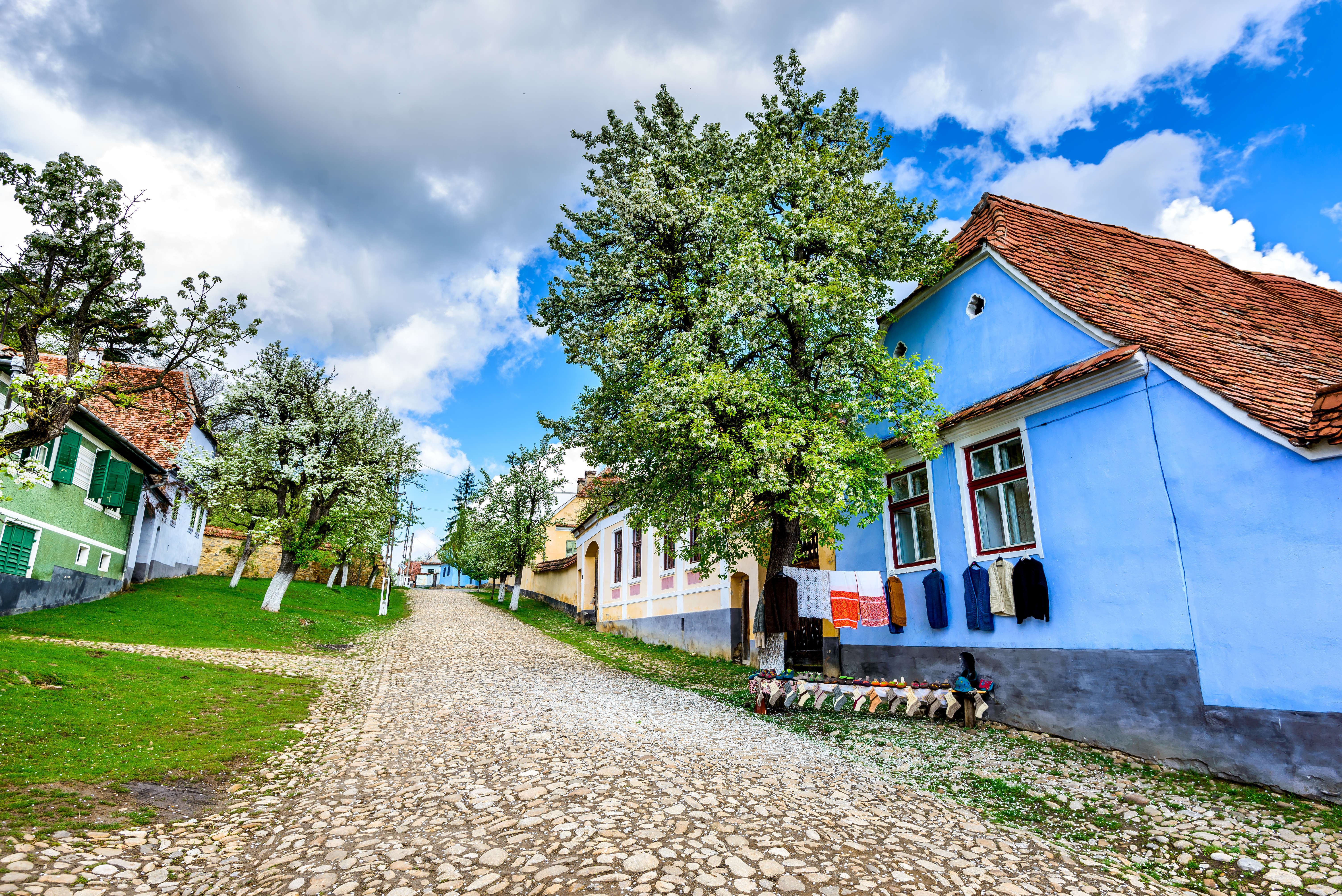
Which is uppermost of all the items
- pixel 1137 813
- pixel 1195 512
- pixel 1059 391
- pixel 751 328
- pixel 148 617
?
pixel 751 328

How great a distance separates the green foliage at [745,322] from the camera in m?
10.1

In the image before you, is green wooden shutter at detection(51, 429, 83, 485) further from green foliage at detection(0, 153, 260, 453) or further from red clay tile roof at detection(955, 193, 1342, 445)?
red clay tile roof at detection(955, 193, 1342, 445)

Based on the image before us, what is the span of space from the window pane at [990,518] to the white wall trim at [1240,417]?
9.94 ft

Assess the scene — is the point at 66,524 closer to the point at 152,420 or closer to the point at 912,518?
the point at 152,420

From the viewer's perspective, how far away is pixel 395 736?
838 cm

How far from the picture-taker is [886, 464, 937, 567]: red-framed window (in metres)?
11.7

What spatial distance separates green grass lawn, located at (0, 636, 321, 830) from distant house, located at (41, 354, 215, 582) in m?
11.1

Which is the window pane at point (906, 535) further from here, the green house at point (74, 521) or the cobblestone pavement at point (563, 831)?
the green house at point (74, 521)

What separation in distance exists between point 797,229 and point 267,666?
1301 cm

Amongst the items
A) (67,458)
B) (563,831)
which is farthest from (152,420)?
(563,831)

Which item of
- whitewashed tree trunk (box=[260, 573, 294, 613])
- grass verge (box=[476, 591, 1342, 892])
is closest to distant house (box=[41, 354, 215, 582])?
whitewashed tree trunk (box=[260, 573, 294, 613])

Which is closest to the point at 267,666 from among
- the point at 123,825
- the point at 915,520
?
the point at 123,825

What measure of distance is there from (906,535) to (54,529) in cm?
1989

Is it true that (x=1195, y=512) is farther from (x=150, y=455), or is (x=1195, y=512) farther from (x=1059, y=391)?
(x=150, y=455)
